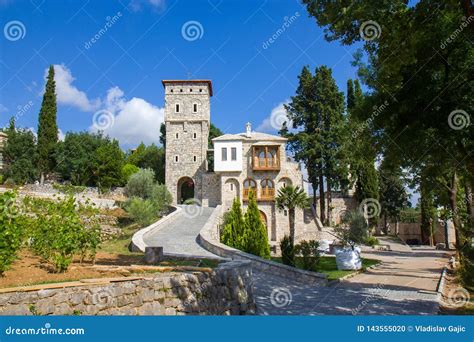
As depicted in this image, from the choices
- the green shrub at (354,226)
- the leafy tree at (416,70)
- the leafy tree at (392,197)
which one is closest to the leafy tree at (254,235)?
the green shrub at (354,226)

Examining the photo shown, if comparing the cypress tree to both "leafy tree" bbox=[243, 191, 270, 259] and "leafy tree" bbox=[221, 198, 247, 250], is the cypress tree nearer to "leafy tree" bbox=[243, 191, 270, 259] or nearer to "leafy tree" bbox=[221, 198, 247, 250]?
"leafy tree" bbox=[221, 198, 247, 250]

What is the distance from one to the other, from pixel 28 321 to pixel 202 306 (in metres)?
2.87

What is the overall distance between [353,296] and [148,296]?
6.39 metres

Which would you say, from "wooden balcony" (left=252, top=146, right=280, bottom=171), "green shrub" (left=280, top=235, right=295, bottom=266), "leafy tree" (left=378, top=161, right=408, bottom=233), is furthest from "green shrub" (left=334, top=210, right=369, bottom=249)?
"leafy tree" (left=378, top=161, right=408, bottom=233)

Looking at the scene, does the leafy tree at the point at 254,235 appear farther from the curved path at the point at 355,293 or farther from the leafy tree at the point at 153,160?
the leafy tree at the point at 153,160

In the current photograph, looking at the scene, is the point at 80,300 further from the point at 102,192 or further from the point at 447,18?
the point at 102,192

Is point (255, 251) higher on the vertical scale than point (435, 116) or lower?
lower

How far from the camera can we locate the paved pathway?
14.9 meters

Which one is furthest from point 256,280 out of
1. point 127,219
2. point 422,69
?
point 127,219

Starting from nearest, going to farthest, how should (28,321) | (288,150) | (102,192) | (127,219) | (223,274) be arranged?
(28,321) → (223,274) → (127,219) → (102,192) → (288,150)

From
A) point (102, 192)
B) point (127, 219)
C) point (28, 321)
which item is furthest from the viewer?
point (102, 192)

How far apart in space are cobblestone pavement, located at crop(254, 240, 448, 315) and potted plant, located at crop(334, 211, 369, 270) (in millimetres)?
1340

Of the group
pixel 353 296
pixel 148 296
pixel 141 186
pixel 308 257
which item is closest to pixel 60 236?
pixel 148 296

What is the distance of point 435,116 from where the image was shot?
945 centimetres
